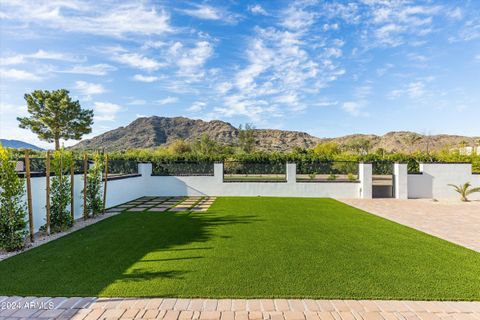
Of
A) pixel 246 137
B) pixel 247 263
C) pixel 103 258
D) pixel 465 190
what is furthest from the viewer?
pixel 246 137

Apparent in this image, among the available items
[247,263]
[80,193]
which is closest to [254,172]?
[80,193]

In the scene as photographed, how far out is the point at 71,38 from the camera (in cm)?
1165

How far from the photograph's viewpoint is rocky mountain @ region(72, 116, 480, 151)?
6047 cm

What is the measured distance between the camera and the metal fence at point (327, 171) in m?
12.5

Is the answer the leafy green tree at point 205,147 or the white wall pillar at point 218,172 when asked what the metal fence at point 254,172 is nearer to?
the white wall pillar at point 218,172

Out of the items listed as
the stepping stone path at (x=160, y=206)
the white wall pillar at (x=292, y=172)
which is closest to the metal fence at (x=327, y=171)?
the white wall pillar at (x=292, y=172)

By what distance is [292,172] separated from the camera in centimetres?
1243

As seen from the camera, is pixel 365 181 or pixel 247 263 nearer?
pixel 247 263

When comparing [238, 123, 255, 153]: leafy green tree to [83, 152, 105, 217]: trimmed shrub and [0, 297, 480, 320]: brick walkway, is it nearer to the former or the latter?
[83, 152, 105, 217]: trimmed shrub

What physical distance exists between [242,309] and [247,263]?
4.21 ft

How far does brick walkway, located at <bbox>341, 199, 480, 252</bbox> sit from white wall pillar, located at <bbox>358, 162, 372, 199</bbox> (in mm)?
552

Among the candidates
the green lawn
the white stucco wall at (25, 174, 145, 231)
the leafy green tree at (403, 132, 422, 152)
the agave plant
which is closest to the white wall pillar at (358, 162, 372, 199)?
the agave plant

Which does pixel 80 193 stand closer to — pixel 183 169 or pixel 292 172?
pixel 183 169

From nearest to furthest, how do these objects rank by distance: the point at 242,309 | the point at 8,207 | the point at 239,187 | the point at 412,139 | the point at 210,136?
the point at 242,309
the point at 8,207
the point at 239,187
the point at 412,139
the point at 210,136
